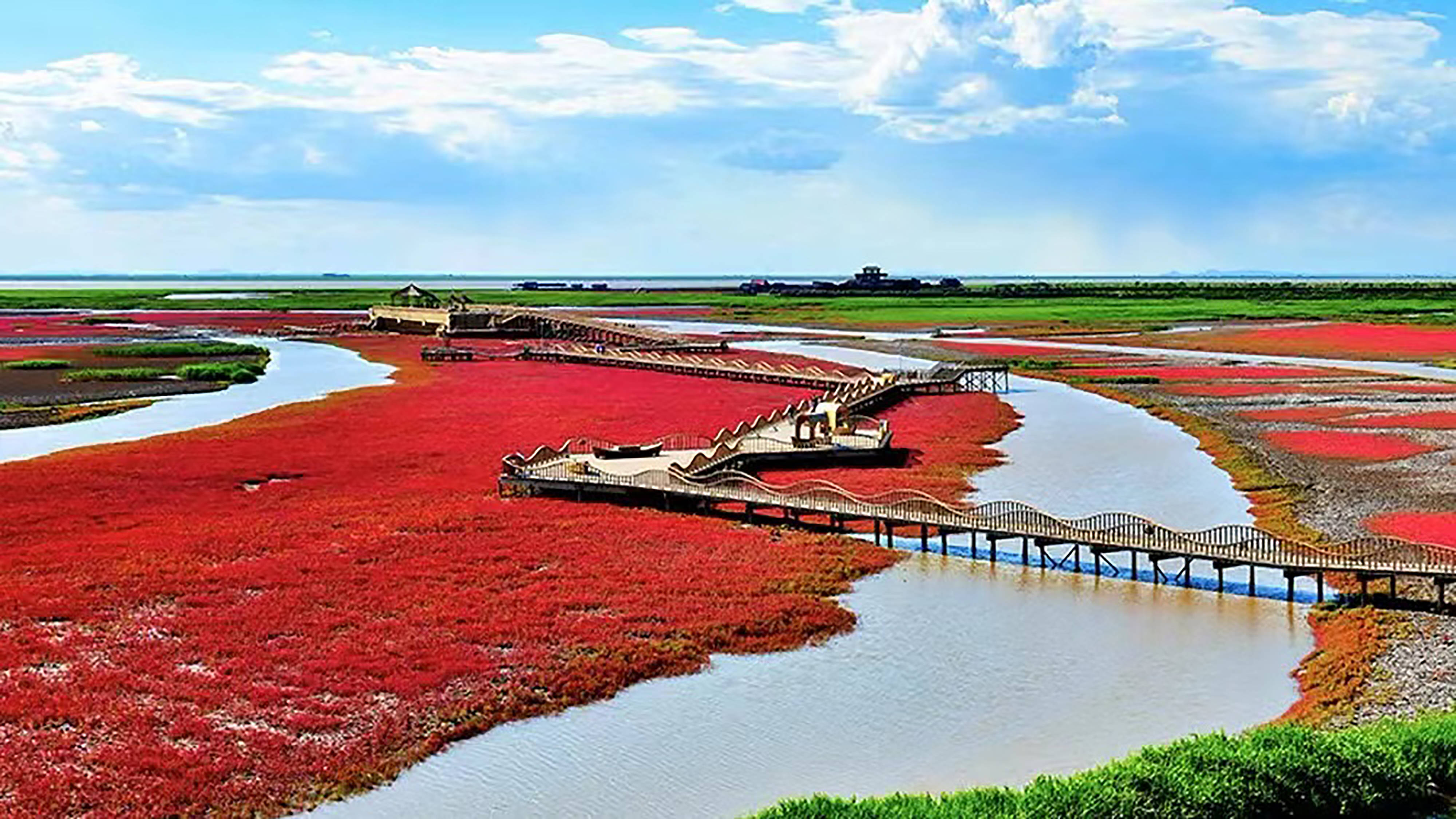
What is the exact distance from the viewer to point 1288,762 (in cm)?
2084

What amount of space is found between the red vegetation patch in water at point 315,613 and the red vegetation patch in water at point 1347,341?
8326 cm

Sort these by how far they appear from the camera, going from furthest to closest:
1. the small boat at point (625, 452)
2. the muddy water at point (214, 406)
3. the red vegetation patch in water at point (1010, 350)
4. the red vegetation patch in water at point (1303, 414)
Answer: the red vegetation patch in water at point (1010, 350) < the red vegetation patch in water at point (1303, 414) < the muddy water at point (214, 406) < the small boat at point (625, 452)

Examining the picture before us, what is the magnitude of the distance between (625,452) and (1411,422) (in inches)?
1543

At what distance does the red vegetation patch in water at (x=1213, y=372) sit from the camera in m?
95.2

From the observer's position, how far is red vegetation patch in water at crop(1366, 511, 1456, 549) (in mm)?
39656

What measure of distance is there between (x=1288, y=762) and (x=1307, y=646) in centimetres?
1053

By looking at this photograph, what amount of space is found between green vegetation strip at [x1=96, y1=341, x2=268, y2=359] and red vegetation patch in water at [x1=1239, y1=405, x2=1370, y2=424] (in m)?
80.4

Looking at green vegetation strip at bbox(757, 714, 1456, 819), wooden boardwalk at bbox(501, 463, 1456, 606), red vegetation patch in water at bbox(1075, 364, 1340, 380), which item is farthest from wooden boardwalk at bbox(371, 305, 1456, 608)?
red vegetation patch in water at bbox(1075, 364, 1340, 380)

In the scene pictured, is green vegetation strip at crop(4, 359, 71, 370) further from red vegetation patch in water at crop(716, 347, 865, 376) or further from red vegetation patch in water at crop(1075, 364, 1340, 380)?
red vegetation patch in water at crop(1075, 364, 1340, 380)

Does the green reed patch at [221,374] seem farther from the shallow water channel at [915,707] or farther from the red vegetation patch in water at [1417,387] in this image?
the red vegetation patch in water at [1417,387]

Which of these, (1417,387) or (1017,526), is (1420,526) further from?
(1417,387)

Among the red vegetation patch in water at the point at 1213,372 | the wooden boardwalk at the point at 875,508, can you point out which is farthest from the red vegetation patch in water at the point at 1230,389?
the wooden boardwalk at the point at 875,508

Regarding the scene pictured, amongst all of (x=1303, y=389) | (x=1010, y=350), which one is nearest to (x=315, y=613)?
(x=1303, y=389)

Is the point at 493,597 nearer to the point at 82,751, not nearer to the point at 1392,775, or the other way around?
the point at 82,751
